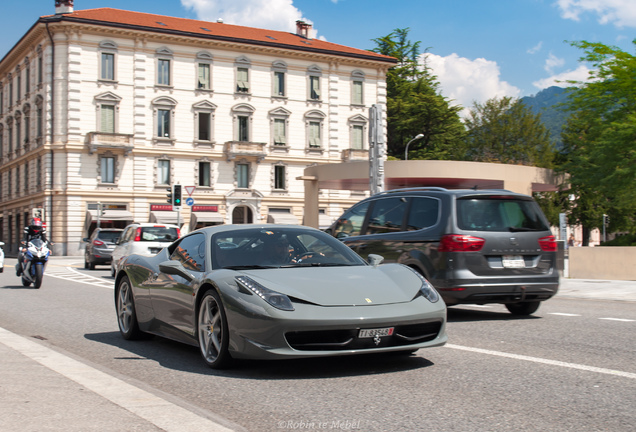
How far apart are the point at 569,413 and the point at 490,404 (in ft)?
1.65

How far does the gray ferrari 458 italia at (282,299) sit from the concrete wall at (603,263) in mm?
14627

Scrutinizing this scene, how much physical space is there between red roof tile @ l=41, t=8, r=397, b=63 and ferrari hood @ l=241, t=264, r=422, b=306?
1898 inches

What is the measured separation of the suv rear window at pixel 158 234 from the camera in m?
21.1

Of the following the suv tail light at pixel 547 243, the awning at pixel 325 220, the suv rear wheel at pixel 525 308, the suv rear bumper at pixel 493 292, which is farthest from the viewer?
the awning at pixel 325 220

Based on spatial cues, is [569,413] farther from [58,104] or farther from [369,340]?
[58,104]

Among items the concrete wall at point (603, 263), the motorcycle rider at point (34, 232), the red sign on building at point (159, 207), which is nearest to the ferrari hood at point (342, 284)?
the motorcycle rider at point (34, 232)

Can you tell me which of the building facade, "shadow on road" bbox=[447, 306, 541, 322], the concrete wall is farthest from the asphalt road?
the building facade

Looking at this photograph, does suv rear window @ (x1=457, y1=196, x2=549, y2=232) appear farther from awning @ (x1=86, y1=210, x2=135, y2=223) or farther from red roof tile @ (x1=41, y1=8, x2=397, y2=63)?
red roof tile @ (x1=41, y1=8, x2=397, y2=63)

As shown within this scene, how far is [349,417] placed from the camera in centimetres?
461

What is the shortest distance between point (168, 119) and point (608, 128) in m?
32.9

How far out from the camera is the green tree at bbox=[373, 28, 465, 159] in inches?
2584

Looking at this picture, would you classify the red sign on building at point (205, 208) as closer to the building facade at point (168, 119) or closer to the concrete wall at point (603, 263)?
the building facade at point (168, 119)

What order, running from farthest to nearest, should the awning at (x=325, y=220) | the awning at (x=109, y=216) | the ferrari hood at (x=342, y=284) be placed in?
1. the awning at (x=325, y=220)
2. the awning at (x=109, y=216)
3. the ferrari hood at (x=342, y=284)

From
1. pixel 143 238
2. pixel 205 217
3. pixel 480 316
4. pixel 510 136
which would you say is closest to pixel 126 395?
pixel 480 316
